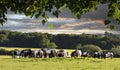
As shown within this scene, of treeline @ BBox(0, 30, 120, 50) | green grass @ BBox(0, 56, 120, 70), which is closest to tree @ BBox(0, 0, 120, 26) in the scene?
green grass @ BBox(0, 56, 120, 70)

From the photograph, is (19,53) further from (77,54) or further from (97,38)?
(97,38)

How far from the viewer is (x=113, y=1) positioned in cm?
1102

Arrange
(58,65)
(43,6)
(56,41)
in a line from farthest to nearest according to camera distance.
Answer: (56,41) → (58,65) → (43,6)

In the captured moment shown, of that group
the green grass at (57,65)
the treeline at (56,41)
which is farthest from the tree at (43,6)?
the treeline at (56,41)

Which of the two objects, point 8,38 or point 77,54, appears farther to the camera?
point 8,38

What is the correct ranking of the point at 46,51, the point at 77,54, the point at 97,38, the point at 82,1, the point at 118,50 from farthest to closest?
the point at 97,38, the point at 118,50, the point at 77,54, the point at 46,51, the point at 82,1

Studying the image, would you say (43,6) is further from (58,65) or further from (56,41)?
(56,41)

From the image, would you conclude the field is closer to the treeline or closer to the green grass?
the green grass

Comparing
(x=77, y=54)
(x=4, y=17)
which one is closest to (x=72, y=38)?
(x=77, y=54)

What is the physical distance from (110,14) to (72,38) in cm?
14795

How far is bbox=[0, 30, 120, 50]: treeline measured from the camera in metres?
145

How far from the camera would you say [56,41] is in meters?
155

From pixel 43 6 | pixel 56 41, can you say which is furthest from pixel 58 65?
pixel 56 41

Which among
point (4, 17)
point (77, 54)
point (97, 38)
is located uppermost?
point (4, 17)
